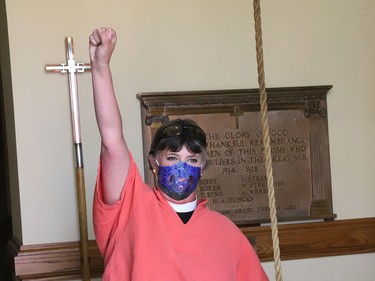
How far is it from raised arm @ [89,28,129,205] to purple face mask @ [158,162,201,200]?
0.41 feet

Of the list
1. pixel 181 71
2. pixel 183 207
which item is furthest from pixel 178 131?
pixel 181 71

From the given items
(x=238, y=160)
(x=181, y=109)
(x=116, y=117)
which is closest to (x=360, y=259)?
(x=238, y=160)

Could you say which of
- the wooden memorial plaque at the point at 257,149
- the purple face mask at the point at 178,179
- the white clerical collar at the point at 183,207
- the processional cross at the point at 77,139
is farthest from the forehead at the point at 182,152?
the wooden memorial plaque at the point at 257,149

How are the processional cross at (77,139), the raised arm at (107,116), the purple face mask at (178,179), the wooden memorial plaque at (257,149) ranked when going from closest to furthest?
the raised arm at (107,116)
the purple face mask at (178,179)
the processional cross at (77,139)
the wooden memorial plaque at (257,149)

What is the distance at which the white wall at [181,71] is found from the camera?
2656 mm

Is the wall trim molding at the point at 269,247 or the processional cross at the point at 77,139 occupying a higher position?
the processional cross at the point at 77,139

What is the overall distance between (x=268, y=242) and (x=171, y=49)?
3.00 ft

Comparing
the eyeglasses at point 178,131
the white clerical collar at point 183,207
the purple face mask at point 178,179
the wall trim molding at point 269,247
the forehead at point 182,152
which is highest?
the eyeglasses at point 178,131

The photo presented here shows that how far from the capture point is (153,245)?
1660mm

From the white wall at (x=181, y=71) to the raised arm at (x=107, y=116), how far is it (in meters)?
1.04

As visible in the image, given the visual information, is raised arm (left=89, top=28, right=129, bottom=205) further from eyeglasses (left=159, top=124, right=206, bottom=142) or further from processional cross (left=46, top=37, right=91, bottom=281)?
processional cross (left=46, top=37, right=91, bottom=281)

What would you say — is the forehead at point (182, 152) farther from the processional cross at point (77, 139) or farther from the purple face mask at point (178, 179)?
the processional cross at point (77, 139)

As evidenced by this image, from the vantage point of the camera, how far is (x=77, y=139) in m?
2.57

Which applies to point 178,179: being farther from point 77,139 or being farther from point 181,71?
point 181,71
